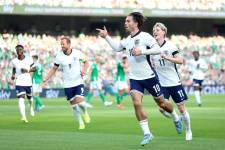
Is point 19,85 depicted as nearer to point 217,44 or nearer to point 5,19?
point 5,19

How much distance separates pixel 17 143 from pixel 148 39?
340 centimetres

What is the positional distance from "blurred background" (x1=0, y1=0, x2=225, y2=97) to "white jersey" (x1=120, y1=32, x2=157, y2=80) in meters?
26.6

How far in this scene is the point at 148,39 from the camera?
15.5 metres

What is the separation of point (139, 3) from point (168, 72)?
117ft

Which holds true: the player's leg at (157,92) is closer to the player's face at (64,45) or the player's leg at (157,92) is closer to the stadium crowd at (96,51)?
the player's face at (64,45)

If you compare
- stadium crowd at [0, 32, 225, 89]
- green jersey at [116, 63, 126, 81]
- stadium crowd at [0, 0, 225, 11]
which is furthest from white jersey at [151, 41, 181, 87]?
stadium crowd at [0, 0, 225, 11]

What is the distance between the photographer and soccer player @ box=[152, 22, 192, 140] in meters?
16.6

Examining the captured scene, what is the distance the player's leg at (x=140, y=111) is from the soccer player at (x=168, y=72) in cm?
126

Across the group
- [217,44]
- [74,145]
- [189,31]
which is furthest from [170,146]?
[189,31]

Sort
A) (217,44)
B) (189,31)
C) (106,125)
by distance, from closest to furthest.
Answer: (106,125) < (217,44) < (189,31)

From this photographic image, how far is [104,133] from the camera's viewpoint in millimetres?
18344

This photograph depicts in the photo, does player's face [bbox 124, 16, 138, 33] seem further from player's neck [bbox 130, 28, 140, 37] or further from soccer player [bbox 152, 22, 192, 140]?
soccer player [bbox 152, 22, 192, 140]

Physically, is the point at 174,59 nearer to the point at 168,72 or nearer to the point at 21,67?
the point at 168,72

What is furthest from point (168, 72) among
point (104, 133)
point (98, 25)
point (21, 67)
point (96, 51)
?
point (98, 25)
